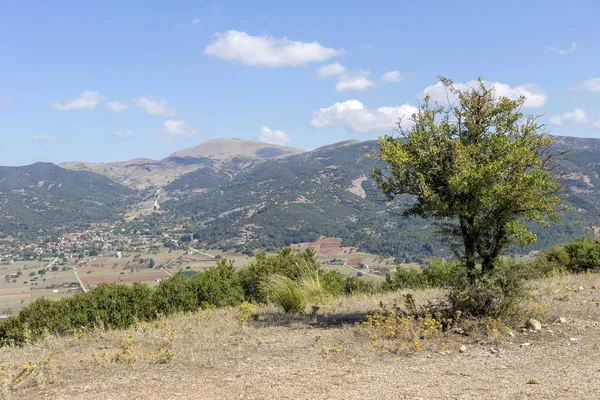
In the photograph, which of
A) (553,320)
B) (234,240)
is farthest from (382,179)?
(234,240)

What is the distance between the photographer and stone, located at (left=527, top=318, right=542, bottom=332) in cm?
992

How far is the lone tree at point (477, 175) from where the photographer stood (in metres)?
9.58

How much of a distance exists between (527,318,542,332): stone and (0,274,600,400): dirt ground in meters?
0.17

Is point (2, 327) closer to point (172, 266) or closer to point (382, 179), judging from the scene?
point (382, 179)

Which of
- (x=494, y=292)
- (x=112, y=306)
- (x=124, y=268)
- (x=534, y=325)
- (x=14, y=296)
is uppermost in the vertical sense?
(x=494, y=292)

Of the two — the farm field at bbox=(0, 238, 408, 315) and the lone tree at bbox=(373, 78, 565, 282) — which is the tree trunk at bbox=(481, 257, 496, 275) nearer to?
the lone tree at bbox=(373, 78, 565, 282)

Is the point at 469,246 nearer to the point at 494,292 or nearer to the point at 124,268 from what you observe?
the point at 494,292

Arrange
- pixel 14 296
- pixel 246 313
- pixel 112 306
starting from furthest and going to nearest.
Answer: pixel 14 296 < pixel 112 306 < pixel 246 313

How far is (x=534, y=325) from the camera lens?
9.97m

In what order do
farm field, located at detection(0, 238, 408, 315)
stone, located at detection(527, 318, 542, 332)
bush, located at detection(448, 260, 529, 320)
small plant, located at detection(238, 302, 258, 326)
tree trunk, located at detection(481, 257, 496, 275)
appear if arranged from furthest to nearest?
farm field, located at detection(0, 238, 408, 315)
small plant, located at detection(238, 302, 258, 326)
tree trunk, located at detection(481, 257, 496, 275)
bush, located at detection(448, 260, 529, 320)
stone, located at detection(527, 318, 542, 332)

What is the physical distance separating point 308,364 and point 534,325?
531 centimetres

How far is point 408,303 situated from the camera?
12.0 metres

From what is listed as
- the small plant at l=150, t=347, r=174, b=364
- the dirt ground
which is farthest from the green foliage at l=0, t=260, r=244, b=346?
the small plant at l=150, t=347, r=174, b=364

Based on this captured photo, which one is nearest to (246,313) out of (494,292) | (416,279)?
(494,292)
